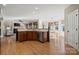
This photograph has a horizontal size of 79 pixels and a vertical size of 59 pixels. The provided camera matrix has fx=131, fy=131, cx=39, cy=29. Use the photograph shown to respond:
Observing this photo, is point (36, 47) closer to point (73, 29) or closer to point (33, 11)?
point (33, 11)

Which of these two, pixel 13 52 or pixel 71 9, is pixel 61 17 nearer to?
pixel 71 9

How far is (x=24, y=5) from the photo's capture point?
3.73m

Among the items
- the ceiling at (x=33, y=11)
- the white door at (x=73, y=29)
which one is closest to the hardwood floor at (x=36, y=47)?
the white door at (x=73, y=29)

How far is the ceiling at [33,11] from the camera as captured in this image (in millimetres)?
3773

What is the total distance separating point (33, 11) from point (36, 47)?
1.12 metres

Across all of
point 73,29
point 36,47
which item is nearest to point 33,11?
point 36,47

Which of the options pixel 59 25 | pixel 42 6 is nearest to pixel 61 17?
pixel 59 25

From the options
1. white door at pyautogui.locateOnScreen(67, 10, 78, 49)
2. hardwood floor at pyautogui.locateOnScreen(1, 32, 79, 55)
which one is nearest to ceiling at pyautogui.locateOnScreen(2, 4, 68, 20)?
white door at pyautogui.locateOnScreen(67, 10, 78, 49)

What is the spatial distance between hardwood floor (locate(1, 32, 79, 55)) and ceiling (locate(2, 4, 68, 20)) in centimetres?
71

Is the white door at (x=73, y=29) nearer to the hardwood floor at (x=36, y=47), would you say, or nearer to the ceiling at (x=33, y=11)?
the hardwood floor at (x=36, y=47)

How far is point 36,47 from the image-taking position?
4094 mm

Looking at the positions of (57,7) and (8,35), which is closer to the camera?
(57,7)

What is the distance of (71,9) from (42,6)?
850 millimetres

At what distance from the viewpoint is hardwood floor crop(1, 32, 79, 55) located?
3861 millimetres
